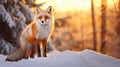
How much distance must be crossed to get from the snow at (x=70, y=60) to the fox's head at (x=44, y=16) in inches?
12.6

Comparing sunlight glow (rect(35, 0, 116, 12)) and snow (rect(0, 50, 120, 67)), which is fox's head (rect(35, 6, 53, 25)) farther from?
snow (rect(0, 50, 120, 67))

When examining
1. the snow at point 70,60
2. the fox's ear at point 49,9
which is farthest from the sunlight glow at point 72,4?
the snow at point 70,60

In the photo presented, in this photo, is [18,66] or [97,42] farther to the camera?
[97,42]

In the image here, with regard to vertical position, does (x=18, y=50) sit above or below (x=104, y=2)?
below

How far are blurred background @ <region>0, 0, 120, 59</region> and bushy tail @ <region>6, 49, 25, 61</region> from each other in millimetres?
121

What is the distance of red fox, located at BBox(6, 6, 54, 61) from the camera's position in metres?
3.00

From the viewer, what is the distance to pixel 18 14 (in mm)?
3191

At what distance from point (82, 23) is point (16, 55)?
672 millimetres

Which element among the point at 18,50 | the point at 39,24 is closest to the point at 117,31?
the point at 39,24

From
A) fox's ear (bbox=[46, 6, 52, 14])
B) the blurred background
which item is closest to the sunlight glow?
the blurred background

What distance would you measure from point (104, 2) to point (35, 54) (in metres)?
0.79

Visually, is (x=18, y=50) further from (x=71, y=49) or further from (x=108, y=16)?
(x=108, y=16)

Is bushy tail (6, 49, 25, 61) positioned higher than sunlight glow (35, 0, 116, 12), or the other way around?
sunlight glow (35, 0, 116, 12)

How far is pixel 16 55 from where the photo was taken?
10.1 feet
